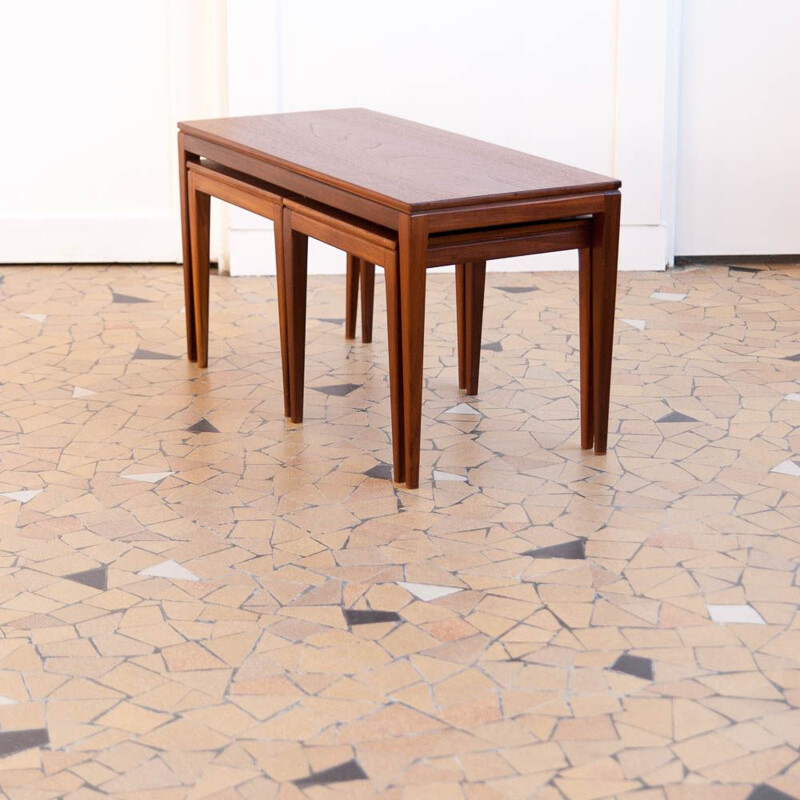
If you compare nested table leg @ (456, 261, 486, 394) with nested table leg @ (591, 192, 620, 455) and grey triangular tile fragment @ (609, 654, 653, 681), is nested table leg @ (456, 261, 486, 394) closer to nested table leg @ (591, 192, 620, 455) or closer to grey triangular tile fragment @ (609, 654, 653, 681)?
nested table leg @ (591, 192, 620, 455)

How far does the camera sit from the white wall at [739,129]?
403cm

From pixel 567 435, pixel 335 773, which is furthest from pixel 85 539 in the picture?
pixel 567 435

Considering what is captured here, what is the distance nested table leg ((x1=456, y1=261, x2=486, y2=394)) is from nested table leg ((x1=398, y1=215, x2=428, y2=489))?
51 cm

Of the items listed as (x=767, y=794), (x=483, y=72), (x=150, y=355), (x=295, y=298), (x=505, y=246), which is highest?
(x=483, y=72)

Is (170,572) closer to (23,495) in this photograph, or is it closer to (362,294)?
Result: (23,495)

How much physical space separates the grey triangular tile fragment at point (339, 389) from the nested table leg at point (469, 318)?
26 centimetres

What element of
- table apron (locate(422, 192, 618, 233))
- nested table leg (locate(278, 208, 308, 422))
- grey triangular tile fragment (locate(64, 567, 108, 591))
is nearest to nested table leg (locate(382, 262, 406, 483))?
table apron (locate(422, 192, 618, 233))

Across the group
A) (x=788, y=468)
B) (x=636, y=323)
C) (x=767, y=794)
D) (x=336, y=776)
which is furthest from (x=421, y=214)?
(x=636, y=323)

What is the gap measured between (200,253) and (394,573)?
1.25m

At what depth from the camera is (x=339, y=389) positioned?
122 inches

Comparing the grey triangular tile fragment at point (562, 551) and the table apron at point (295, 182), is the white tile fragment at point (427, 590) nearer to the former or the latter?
the grey triangular tile fragment at point (562, 551)

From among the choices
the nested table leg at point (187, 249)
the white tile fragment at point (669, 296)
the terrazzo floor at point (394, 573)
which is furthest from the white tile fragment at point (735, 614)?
the white tile fragment at point (669, 296)

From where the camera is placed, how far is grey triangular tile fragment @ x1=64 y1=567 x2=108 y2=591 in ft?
7.11

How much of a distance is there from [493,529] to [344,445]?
0.51 metres
